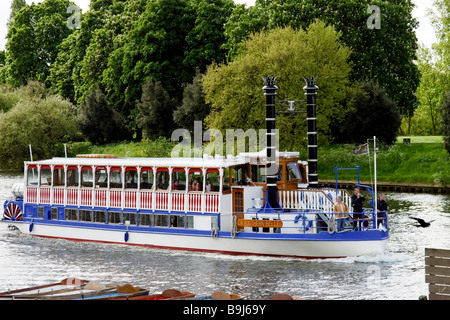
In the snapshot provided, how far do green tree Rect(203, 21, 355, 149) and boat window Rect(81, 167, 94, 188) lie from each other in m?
23.2

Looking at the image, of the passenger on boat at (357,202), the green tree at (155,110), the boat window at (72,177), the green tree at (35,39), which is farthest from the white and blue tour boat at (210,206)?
the green tree at (35,39)

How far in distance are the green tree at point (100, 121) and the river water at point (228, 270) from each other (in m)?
49.8

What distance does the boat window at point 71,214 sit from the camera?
39219 mm

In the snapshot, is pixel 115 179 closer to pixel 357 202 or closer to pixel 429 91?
pixel 357 202

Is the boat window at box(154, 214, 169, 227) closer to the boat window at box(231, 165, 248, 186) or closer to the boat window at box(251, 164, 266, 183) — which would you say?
the boat window at box(231, 165, 248, 186)

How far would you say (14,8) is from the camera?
13525cm

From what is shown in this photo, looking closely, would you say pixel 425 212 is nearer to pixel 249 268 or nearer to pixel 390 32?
pixel 249 268

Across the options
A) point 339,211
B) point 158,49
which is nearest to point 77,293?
point 339,211

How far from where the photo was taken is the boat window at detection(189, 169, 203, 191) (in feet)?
115

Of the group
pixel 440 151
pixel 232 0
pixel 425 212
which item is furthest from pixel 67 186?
pixel 232 0

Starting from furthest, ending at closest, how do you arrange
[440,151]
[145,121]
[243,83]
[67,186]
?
1. [145,121]
2. [440,151]
3. [243,83]
4. [67,186]

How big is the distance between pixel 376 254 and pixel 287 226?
411cm

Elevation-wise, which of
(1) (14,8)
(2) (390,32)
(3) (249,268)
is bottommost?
(3) (249,268)

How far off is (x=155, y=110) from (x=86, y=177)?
43605 mm
